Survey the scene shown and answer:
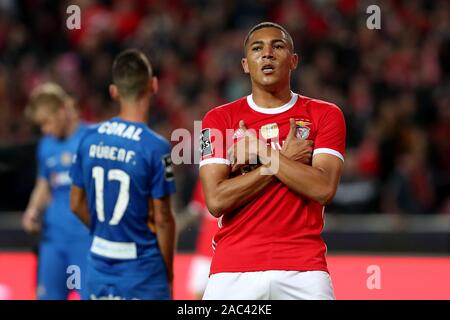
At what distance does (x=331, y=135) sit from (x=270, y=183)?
0.36 m

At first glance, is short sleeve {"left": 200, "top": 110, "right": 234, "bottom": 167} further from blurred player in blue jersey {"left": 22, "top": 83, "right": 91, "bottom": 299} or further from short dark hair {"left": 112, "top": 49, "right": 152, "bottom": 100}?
blurred player in blue jersey {"left": 22, "top": 83, "right": 91, "bottom": 299}

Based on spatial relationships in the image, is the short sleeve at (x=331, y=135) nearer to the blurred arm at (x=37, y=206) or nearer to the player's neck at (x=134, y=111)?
the player's neck at (x=134, y=111)

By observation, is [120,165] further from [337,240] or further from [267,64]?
[337,240]

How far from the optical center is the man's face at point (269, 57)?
4.61m

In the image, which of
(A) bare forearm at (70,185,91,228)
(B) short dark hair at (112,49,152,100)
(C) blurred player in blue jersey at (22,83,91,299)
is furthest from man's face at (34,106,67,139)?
(B) short dark hair at (112,49,152,100)

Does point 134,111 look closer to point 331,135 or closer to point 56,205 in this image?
point 331,135

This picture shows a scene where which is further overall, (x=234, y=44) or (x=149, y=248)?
(x=234, y=44)

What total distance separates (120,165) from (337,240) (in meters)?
4.56

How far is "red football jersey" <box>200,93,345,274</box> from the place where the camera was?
445cm

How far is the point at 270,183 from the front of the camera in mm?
4508

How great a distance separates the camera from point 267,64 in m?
4.60

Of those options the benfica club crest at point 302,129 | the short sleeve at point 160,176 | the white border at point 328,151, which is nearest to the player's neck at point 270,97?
the benfica club crest at point 302,129

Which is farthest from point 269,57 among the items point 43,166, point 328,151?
point 43,166
